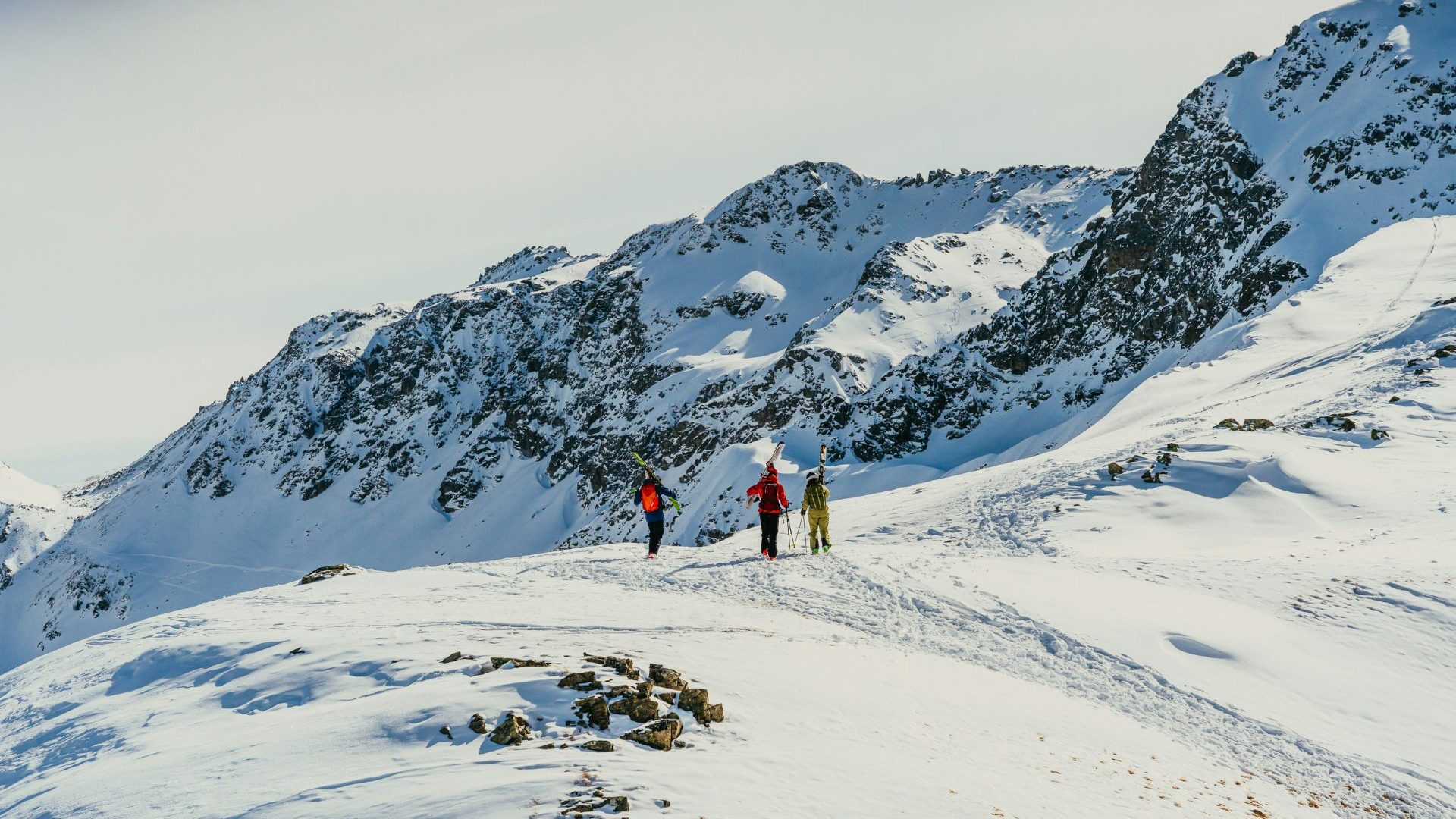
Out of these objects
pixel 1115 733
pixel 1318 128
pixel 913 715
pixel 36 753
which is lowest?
pixel 1115 733

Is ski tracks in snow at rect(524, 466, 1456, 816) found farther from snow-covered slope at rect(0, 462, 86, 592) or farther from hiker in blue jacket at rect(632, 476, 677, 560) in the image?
snow-covered slope at rect(0, 462, 86, 592)

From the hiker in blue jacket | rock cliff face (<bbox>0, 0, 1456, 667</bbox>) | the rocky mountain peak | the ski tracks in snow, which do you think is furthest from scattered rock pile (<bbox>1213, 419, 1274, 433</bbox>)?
the rocky mountain peak

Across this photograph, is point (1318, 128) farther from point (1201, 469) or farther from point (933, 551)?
point (933, 551)

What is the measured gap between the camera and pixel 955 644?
47.8ft

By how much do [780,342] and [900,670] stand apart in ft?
309

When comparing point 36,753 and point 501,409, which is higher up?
point 501,409

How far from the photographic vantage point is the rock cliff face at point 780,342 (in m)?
62.2

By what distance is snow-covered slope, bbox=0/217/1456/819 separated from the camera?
29.5 ft

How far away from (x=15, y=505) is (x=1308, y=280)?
185227 mm

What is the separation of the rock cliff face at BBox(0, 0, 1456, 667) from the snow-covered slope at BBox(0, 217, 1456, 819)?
122ft

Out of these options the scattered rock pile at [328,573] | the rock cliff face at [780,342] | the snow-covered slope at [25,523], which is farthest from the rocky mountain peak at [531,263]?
the scattered rock pile at [328,573]

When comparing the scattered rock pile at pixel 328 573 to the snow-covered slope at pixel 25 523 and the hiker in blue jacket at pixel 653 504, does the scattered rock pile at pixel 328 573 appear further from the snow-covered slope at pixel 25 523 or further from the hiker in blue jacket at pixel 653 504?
the snow-covered slope at pixel 25 523

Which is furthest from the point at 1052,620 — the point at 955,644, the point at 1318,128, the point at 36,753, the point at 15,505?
the point at 15,505

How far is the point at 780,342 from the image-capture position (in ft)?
349
